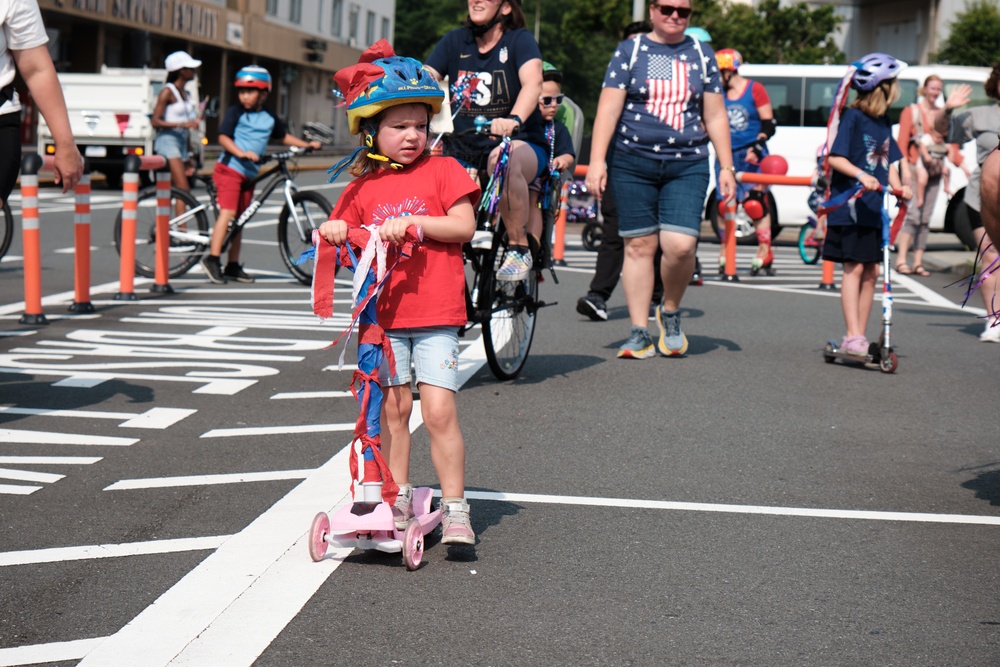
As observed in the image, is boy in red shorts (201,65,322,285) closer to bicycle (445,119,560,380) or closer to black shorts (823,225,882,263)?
bicycle (445,119,560,380)

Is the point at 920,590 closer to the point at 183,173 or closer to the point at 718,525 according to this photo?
the point at 718,525

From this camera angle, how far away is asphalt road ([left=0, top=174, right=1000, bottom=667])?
3727 mm

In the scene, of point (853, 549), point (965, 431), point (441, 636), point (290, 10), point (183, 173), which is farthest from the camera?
point (290, 10)

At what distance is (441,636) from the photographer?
3.71 metres

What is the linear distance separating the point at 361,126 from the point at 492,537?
1.38m

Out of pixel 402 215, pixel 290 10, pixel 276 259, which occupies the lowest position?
pixel 276 259

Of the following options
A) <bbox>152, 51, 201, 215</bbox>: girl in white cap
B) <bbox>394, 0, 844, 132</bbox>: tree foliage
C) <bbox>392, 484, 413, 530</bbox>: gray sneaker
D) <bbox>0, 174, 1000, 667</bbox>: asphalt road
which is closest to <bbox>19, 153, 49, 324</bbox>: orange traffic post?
<bbox>0, 174, 1000, 667</bbox>: asphalt road

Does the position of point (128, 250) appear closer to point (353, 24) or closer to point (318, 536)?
point (318, 536)

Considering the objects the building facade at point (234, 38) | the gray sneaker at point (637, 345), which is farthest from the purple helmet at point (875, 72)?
the building facade at point (234, 38)

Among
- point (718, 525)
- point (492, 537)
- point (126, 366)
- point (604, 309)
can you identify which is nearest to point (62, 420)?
point (126, 366)

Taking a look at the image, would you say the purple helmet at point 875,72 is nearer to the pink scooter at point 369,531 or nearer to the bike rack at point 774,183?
the bike rack at point 774,183

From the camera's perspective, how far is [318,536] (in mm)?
4273

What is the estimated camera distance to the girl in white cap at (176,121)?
1484 cm

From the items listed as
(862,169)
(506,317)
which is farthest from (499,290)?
(862,169)
